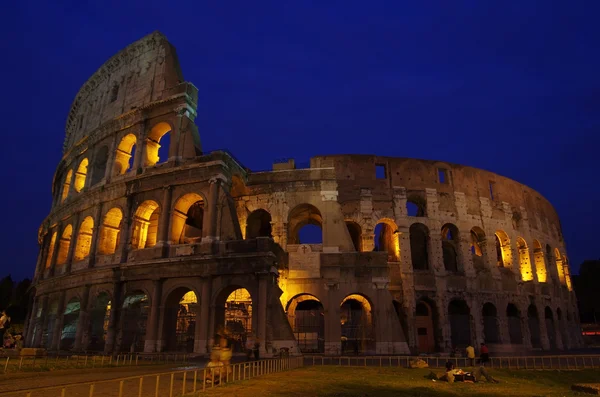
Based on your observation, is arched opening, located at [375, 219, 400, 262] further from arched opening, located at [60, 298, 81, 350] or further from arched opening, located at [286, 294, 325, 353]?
arched opening, located at [60, 298, 81, 350]

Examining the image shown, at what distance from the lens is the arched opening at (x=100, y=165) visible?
88.3ft

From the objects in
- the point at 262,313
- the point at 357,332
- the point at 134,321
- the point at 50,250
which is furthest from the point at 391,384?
the point at 50,250

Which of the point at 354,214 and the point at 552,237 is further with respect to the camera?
the point at 552,237

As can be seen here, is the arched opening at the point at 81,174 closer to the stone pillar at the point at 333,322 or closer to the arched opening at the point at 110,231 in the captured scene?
the arched opening at the point at 110,231

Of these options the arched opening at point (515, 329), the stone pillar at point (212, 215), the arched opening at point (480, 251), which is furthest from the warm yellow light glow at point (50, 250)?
the arched opening at point (515, 329)

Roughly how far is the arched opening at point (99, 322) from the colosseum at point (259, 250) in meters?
0.07

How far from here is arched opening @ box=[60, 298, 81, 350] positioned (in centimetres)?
2391

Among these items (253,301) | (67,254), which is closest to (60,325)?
(67,254)

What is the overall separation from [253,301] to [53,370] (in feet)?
27.3

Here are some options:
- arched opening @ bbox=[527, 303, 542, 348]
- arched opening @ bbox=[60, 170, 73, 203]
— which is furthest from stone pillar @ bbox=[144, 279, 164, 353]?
arched opening @ bbox=[527, 303, 542, 348]

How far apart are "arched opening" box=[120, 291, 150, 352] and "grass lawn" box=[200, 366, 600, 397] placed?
11779mm

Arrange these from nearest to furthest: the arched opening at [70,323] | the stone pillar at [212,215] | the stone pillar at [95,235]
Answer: the stone pillar at [212,215] < the stone pillar at [95,235] < the arched opening at [70,323]

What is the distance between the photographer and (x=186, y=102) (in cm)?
2356

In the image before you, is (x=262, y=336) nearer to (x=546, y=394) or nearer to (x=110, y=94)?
(x=546, y=394)
